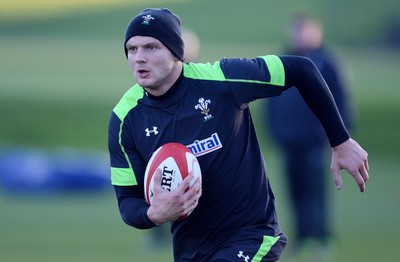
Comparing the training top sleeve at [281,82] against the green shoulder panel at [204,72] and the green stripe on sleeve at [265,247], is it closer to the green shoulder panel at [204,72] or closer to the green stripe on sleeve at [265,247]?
the green shoulder panel at [204,72]

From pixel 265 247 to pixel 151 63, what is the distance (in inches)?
55.8

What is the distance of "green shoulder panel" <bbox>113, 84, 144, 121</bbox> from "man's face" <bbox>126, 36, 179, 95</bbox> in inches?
4.8

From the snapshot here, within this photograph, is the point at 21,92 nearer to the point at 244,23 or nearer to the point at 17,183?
the point at 17,183

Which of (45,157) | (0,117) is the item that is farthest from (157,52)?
(0,117)

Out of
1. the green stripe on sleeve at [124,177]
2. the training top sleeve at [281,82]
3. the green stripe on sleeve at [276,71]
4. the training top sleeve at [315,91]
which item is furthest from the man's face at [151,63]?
the training top sleeve at [315,91]

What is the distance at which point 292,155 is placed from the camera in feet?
42.2

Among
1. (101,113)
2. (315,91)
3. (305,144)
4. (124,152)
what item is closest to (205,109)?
(124,152)

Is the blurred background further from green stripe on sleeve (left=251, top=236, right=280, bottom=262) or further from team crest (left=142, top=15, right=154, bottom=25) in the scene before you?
team crest (left=142, top=15, right=154, bottom=25)

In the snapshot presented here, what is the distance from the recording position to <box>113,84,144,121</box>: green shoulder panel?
269 inches

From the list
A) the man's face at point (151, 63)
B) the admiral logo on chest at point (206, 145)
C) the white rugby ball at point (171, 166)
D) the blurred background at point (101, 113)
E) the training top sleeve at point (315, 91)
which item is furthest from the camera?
the blurred background at point (101, 113)

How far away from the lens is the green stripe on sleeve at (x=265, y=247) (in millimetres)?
6727

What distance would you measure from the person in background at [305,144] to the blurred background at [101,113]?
0.47 metres

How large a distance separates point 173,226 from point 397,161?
1639 centimetres

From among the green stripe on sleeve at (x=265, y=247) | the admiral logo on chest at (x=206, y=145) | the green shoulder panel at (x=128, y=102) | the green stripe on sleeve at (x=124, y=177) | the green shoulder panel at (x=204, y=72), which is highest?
the green shoulder panel at (x=204, y=72)
